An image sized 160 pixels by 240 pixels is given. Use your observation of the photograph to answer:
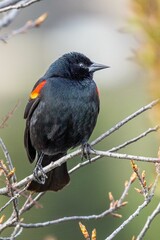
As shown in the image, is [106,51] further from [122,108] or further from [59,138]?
[59,138]

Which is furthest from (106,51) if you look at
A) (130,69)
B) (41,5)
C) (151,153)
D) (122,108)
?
(151,153)

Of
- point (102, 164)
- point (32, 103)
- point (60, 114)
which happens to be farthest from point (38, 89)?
point (102, 164)

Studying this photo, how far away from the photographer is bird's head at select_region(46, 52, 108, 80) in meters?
5.24

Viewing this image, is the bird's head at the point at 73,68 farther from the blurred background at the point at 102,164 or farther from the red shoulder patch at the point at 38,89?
the blurred background at the point at 102,164

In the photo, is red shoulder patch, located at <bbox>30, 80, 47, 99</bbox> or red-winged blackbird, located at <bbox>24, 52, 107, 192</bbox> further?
red shoulder patch, located at <bbox>30, 80, 47, 99</bbox>

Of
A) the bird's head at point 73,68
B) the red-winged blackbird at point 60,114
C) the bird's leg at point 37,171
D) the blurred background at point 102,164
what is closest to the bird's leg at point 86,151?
the red-winged blackbird at point 60,114

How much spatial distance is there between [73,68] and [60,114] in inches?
17.7

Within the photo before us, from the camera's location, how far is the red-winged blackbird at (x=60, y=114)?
16.2 ft

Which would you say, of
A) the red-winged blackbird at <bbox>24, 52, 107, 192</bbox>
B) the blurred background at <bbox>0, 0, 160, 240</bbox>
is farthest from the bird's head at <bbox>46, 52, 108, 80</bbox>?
the blurred background at <bbox>0, 0, 160, 240</bbox>

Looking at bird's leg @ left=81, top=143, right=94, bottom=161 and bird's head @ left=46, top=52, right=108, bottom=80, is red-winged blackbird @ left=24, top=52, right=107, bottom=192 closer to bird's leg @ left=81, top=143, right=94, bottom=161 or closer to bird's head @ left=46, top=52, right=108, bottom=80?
bird's head @ left=46, top=52, right=108, bottom=80

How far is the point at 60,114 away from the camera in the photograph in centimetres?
493

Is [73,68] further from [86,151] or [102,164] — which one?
[102,164]

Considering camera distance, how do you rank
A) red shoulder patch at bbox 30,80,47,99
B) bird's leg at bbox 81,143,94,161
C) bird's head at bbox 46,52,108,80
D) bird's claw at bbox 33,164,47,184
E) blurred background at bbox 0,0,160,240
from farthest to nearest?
blurred background at bbox 0,0,160,240
bird's head at bbox 46,52,108,80
red shoulder patch at bbox 30,80,47,99
bird's claw at bbox 33,164,47,184
bird's leg at bbox 81,143,94,161

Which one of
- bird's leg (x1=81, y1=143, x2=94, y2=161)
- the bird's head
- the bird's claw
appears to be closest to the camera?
bird's leg (x1=81, y1=143, x2=94, y2=161)
